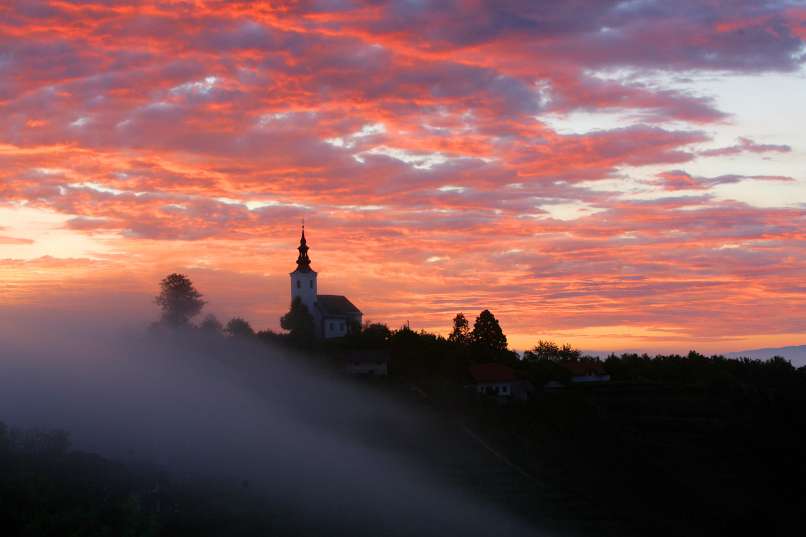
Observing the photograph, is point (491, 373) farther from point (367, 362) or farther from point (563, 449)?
point (563, 449)

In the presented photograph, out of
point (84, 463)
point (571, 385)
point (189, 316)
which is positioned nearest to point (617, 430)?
point (571, 385)

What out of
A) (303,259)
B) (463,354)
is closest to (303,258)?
(303,259)

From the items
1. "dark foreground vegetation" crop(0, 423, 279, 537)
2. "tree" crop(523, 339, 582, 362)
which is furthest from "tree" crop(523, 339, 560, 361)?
"dark foreground vegetation" crop(0, 423, 279, 537)

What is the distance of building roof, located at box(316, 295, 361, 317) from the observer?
466ft

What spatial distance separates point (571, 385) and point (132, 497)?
8169 centimetres

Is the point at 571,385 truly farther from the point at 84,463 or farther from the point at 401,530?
the point at 84,463

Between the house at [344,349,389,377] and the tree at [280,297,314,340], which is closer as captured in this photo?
the house at [344,349,389,377]

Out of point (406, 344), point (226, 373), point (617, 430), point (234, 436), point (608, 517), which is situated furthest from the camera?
point (406, 344)

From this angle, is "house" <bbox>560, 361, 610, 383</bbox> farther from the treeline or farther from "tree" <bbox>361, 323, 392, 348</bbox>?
"tree" <bbox>361, 323, 392, 348</bbox>

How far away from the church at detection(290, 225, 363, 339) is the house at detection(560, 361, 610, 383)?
36.8 m

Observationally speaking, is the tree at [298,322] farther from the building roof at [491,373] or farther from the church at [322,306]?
the building roof at [491,373]

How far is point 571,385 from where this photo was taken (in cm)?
12006

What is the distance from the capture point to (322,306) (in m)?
142

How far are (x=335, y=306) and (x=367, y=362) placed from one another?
3511cm
